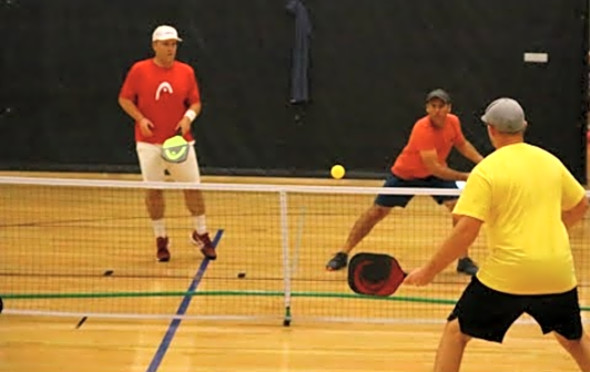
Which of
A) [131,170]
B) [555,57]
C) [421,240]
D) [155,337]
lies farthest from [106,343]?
[555,57]

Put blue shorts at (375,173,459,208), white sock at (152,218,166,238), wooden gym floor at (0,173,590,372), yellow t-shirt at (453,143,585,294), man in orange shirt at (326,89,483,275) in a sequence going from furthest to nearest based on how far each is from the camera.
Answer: white sock at (152,218,166,238) < blue shorts at (375,173,459,208) < man in orange shirt at (326,89,483,275) < wooden gym floor at (0,173,590,372) < yellow t-shirt at (453,143,585,294)

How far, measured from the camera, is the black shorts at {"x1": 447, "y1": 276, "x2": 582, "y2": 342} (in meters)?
4.29

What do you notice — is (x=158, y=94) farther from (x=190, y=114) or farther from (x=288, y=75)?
(x=288, y=75)

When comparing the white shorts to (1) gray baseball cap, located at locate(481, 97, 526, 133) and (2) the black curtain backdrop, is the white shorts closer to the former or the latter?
(1) gray baseball cap, located at locate(481, 97, 526, 133)

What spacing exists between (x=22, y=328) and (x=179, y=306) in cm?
111

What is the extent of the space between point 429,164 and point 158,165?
222 centimetres

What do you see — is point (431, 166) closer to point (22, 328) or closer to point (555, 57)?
point (22, 328)

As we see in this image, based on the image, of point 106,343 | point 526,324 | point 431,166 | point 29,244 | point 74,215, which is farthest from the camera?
point 74,215

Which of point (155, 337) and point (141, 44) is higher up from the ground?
point (141, 44)

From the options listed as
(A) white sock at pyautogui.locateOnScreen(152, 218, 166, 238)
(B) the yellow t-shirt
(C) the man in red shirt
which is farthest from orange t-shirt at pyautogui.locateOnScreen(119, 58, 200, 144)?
(B) the yellow t-shirt

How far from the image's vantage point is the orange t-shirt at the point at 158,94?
26.0ft

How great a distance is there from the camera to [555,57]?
1296 cm

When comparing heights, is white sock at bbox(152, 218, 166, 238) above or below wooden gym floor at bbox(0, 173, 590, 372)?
above

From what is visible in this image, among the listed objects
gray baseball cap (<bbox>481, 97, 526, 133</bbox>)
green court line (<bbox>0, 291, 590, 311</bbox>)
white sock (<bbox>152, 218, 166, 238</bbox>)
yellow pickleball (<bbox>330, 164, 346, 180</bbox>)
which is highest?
gray baseball cap (<bbox>481, 97, 526, 133</bbox>)
